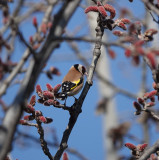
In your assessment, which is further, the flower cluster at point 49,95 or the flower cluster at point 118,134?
the flower cluster at point 118,134

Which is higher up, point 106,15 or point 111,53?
point 106,15

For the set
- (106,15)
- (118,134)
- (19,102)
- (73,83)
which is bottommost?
(118,134)

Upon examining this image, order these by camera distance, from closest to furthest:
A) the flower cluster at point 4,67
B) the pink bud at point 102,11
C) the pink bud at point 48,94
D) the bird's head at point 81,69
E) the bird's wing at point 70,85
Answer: the pink bud at point 102,11 → the pink bud at point 48,94 → the bird's head at point 81,69 → the bird's wing at point 70,85 → the flower cluster at point 4,67

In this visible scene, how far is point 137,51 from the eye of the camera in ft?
4.86

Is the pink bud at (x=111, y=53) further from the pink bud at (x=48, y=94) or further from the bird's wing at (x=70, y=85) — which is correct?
the pink bud at (x=48, y=94)

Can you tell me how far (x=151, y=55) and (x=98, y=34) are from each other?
3.65ft

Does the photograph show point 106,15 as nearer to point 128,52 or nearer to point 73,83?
point 128,52

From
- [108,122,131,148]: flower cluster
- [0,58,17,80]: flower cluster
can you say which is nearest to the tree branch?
[0,58,17,80]: flower cluster

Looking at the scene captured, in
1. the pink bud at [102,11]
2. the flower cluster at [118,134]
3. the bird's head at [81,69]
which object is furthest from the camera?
the flower cluster at [118,134]

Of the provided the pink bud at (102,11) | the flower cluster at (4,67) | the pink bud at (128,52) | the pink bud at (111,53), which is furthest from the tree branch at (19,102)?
the pink bud at (111,53)

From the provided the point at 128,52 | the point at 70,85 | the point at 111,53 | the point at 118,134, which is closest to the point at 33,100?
the point at 128,52

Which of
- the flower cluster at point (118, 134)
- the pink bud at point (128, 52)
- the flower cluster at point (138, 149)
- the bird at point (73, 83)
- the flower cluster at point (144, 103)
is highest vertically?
the pink bud at point (128, 52)

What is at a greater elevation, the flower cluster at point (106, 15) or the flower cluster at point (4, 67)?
the flower cluster at point (106, 15)

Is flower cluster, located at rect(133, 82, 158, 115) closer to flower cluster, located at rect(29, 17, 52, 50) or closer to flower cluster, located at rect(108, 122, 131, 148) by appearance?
flower cluster, located at rect(29, 17, 52, 50)
